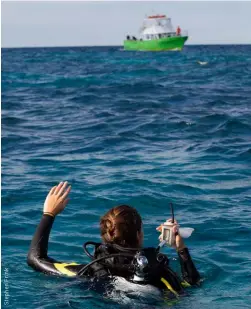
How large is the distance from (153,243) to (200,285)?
8.77ft

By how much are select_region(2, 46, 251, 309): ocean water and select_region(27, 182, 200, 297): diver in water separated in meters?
0.14

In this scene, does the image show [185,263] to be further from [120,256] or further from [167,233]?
[120,256]

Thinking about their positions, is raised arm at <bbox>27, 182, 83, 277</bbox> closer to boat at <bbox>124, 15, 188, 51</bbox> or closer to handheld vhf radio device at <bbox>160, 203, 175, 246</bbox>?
handheld vhf radio device at <bbox>160, 203, 175, 246</bbox>

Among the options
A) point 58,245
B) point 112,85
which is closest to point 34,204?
point 58,245

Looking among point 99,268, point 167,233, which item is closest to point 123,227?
point 167,233

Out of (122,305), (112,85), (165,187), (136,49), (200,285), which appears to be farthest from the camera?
(136,49)

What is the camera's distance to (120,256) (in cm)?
537

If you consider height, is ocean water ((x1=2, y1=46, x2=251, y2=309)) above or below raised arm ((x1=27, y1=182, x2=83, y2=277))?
below

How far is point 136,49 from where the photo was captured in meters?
119

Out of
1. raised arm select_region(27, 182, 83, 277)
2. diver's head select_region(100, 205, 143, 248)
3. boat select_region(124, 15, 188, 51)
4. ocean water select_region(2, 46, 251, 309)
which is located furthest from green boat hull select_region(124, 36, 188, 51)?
diver's head select_region(100, 205, 143, 248)

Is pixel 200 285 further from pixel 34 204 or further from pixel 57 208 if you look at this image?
pixel 34 204

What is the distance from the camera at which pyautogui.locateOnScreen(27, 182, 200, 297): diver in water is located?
5219 mm

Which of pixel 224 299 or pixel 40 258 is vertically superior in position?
Result: pixel 40 258

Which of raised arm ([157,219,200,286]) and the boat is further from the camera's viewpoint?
the boat
